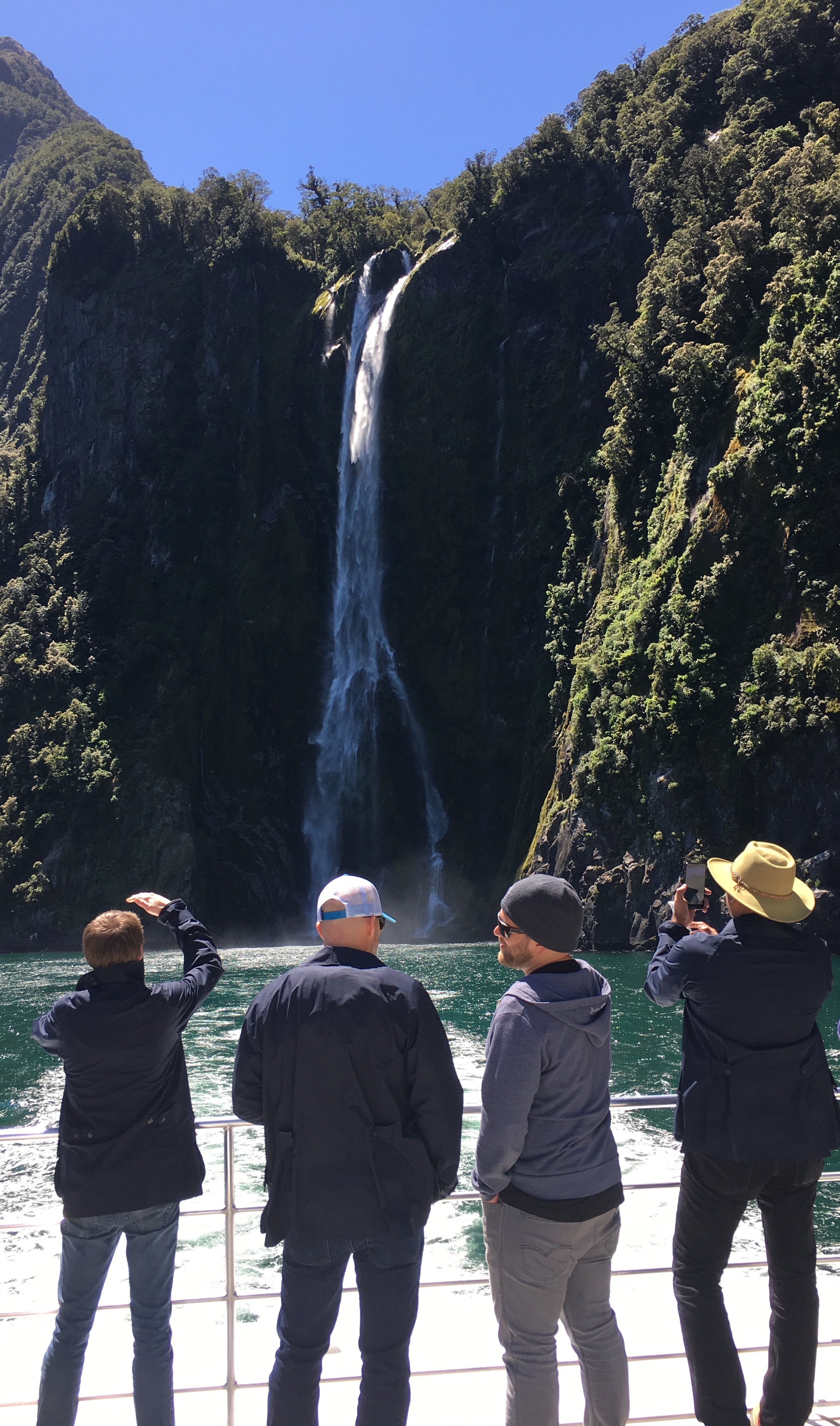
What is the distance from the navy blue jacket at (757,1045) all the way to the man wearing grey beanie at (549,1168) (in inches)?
15.1

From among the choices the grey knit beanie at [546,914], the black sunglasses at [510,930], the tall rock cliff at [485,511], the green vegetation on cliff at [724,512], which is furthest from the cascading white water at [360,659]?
the grey knit beanie at [546,914]

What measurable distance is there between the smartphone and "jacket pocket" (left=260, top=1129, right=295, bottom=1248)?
165cm

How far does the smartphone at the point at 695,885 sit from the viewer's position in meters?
3.82

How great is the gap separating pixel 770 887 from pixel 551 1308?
1.44m

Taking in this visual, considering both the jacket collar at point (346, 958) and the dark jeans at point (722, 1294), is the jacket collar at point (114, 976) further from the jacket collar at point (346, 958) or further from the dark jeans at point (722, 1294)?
the dark jeans at point (722, 1294)

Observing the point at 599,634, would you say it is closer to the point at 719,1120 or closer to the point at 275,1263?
the point at 275,1263

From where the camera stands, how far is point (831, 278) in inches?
1033

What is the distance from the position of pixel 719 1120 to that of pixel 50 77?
14481 centimetres

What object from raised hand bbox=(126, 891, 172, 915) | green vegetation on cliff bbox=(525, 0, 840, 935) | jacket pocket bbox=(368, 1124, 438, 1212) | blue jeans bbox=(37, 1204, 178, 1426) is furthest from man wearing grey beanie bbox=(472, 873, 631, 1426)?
green vegetation on cliff bbox=(525, 0, 840, 935)

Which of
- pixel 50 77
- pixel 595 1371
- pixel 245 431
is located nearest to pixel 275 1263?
pixel 595 1371

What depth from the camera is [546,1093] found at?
10.1 feet

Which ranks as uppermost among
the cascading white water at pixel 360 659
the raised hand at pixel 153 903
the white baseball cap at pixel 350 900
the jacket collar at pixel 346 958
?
the cascading white water at pixel 360 659

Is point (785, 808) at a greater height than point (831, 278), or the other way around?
point (831, 278)

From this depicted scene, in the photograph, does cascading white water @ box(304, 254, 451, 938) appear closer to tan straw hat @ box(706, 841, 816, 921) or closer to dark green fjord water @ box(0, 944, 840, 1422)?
dark green fjord water @ box(0, 944, 840, 1422)
